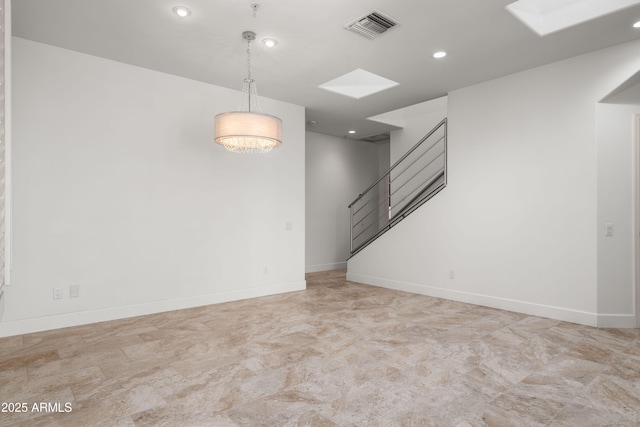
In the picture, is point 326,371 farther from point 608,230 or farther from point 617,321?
Answer: point 608,230

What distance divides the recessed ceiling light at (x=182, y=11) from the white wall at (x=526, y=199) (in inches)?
143

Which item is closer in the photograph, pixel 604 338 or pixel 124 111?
pixel 604 338

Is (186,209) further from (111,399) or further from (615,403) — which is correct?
(615,403)

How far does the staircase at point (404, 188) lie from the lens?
625 centimetres

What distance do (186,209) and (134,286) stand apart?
108cm

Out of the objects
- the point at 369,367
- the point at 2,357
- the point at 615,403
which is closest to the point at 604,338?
the point at 615,403

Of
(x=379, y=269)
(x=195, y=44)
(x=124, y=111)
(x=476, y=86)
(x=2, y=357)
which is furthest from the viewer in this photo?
(x=379, y=269)

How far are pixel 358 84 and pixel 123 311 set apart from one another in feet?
13.9

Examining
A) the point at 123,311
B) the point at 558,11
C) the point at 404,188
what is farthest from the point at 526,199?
the point at 123,311

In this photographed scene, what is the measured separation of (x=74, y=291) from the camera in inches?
150

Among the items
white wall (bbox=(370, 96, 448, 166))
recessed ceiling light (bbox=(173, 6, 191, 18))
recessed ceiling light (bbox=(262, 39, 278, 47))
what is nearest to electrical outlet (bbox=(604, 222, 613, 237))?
white wall (bbox=(370, 96, 448, 166))

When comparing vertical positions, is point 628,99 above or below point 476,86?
below

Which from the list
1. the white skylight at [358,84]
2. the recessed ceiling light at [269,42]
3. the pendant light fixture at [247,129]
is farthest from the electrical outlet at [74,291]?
the white skylight at [358,84]

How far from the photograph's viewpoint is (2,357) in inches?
116
